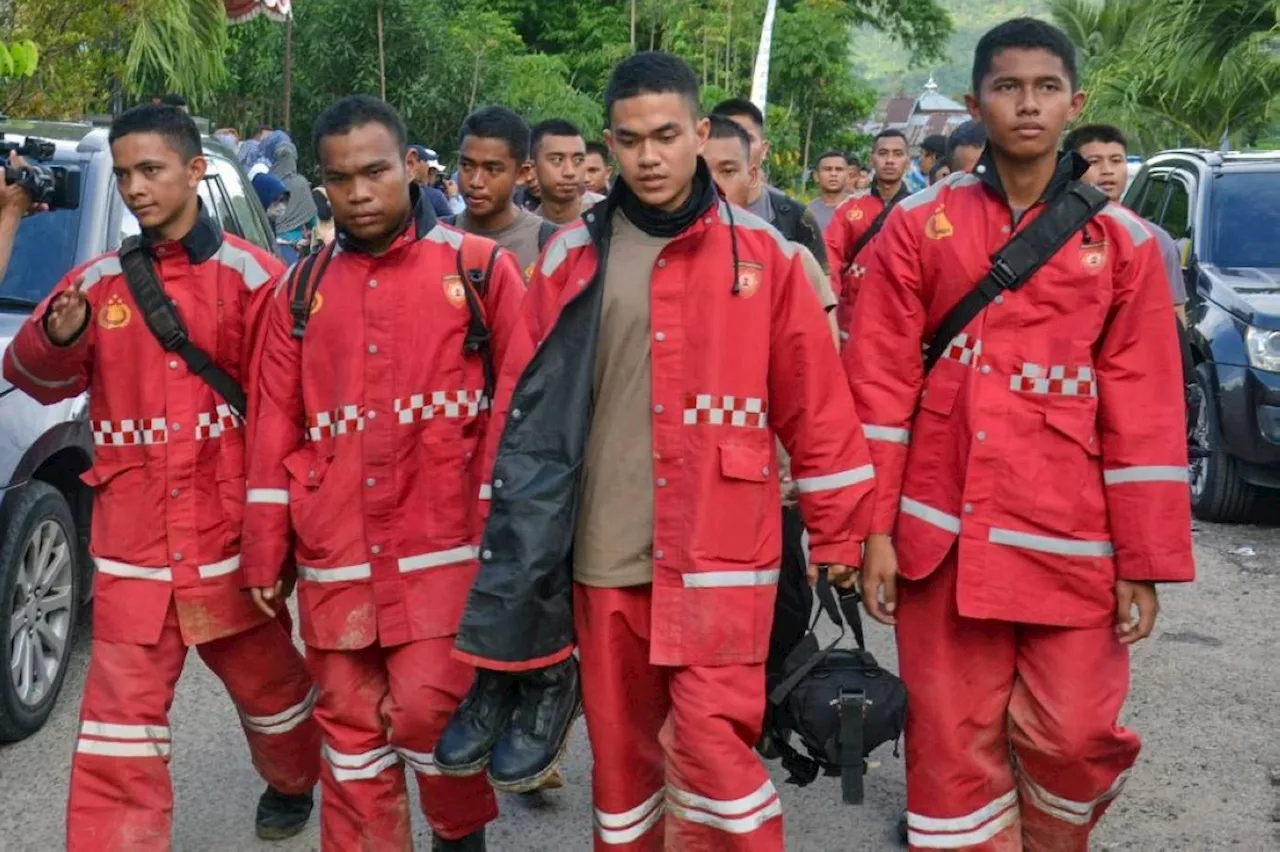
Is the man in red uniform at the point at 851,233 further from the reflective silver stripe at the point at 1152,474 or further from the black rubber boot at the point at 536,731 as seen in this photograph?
the black rubber boot at the point at 536,731

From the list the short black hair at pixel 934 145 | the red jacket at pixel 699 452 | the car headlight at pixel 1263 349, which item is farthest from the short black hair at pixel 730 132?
the short black hair at pixel 934 145

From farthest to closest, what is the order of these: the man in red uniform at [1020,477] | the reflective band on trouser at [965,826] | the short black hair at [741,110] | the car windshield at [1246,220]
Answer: the car windshield at [1246,220]
the short black hair at [741,110]
the reflective band on trouser at [965,826]
the man in red uniform at [1020,477]

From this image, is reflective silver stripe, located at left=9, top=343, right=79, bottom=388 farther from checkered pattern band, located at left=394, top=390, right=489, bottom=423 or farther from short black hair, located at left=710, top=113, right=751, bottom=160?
short black hair, located at left=710, top=113, right=751, bottom=160

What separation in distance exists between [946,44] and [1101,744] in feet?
160

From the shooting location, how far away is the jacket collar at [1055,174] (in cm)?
396

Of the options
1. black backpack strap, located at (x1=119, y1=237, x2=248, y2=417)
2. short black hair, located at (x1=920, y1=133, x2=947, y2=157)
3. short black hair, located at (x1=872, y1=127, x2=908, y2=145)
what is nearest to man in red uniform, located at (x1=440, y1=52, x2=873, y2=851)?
black backpack strap, located at (x1=119, y1=237, x2=248, y2=417)

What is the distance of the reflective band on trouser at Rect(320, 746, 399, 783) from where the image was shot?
4.23 metres

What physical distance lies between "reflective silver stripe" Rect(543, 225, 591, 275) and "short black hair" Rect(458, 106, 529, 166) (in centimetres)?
248

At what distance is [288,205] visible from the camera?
46.3 ft

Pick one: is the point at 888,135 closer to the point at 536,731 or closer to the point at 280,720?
the point at 280,720

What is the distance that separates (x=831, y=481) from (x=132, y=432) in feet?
6.54

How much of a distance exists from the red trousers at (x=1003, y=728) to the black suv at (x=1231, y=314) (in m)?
4.98

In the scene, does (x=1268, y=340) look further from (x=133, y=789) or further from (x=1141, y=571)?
(x=133, y=789)

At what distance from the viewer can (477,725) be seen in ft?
12.5
